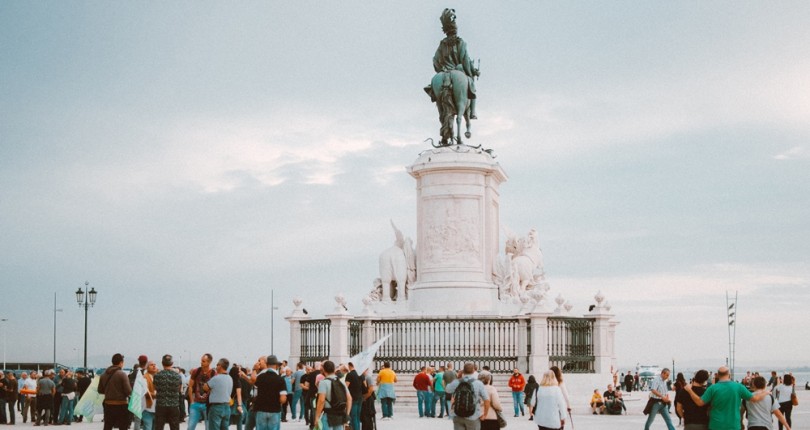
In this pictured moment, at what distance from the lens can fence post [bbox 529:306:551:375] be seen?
103 feet

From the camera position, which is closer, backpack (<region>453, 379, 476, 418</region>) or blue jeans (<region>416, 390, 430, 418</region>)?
backpack (<region>453, 379, 476, 418</region>)

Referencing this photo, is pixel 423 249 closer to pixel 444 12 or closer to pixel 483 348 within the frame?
pixel 483 348

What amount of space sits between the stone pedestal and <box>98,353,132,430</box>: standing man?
694 inches

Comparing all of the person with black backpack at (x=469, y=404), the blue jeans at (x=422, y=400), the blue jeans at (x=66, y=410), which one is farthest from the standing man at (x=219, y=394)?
the blue jeans at (x=66, y=410)

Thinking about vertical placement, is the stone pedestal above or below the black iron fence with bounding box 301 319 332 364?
above

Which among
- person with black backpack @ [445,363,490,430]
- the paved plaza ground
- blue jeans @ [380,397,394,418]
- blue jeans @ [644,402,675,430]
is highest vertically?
person with black backpack @ [445,363,490,430]

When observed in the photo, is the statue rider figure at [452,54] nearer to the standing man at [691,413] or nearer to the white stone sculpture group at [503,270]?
the white stone sculpture group at [503,270]

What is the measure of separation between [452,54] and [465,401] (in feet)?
79.3

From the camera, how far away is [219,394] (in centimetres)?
1711

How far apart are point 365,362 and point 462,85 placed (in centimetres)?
1798

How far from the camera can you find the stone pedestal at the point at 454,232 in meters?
34.7

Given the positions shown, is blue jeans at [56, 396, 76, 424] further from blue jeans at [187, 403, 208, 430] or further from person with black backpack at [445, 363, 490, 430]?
person with black backpack at [445, 363, 490, 430]

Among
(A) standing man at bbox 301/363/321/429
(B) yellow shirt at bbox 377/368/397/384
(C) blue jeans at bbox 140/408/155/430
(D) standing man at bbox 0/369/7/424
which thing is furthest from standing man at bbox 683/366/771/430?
(D) standing man at bbox 0/369/7/424

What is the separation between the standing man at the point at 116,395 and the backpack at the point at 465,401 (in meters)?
5.63
